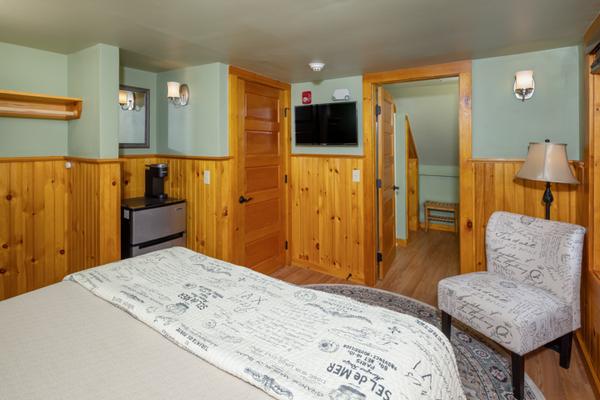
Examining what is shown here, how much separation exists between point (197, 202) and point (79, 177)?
3.27 feet

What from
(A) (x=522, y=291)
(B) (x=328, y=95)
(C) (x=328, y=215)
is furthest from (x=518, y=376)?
(B) (x=328, y=95)

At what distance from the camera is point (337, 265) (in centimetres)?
383

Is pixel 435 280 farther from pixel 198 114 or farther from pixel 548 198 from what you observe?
pixel 198 114

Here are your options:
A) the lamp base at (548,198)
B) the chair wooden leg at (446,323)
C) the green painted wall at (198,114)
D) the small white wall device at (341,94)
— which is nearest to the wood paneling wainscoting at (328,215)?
the small white wall device at (341,94)

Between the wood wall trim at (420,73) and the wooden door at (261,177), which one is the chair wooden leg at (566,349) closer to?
the wood wall trim at (420,73)

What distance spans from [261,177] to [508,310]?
2.56 m

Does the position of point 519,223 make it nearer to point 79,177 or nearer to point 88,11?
point 88,11

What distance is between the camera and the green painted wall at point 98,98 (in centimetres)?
254

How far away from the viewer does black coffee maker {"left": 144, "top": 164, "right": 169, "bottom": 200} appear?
3254 mm

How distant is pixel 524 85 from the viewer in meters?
2.66

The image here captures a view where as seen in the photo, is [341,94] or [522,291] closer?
[522,291]

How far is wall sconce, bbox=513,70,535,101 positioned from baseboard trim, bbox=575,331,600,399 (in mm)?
1823

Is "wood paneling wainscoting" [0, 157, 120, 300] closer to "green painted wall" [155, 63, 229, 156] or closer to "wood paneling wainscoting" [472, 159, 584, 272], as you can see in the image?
"green painted wall" [155, 63, 229, 156]

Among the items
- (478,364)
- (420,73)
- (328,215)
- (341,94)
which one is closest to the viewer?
(478,364)
